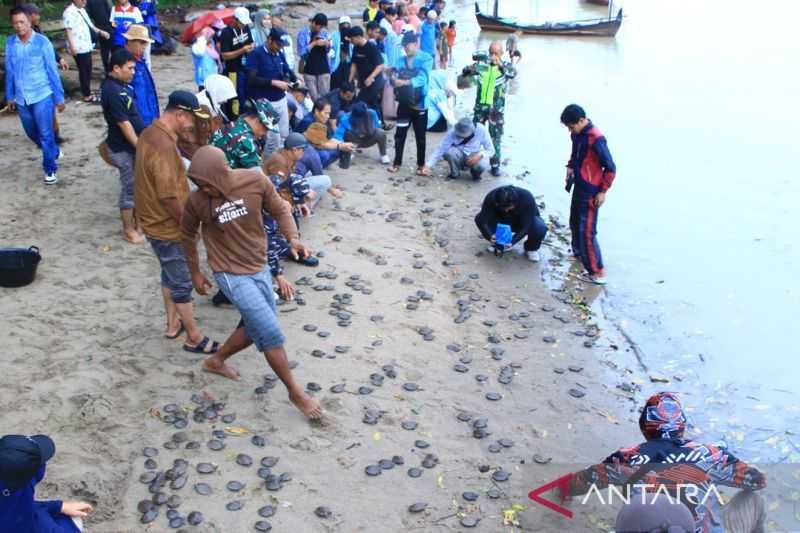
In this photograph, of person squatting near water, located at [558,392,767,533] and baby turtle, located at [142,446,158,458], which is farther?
baby turtle, located at [142,446,158,458]

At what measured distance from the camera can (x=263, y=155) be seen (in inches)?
338

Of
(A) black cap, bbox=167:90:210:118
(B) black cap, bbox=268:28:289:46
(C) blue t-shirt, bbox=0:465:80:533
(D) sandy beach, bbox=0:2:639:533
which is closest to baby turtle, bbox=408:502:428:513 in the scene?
(D) sandy beach, bbox=0:2:639:533

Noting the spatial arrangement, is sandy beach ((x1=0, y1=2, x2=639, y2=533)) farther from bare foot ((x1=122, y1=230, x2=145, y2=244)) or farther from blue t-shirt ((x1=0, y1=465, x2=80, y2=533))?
blue t-shirt ((x1=0, y1=465, x2=80, y2=533))

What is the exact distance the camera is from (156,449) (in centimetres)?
480

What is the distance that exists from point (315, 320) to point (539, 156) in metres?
7.17

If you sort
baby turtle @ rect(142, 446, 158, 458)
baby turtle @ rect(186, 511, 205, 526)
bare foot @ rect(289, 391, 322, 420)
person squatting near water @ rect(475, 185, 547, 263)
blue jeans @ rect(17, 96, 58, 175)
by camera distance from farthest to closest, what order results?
person squatting near water @ rect(475, 185, 547, 263), blue jeans @ rect(17, 96, 58, 175), bare foot @ rect(289, 391, 322, 420), baby turtle @ rect(142, 446, 158, 458), baby turtle @ rect(186, 511, 205, 526)

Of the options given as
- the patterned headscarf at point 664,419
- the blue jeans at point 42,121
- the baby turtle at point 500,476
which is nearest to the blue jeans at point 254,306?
the baby turtle at point 500,476

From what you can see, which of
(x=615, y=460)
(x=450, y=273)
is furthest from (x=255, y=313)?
(x=450, y=273)

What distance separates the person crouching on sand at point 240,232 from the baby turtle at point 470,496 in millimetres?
1352

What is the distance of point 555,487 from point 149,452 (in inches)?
101

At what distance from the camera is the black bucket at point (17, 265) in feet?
20.9

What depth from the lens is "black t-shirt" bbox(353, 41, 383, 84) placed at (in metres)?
11.5

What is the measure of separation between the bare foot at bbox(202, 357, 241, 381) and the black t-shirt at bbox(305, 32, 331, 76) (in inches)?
281

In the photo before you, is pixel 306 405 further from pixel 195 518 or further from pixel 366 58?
pixel 366 58
